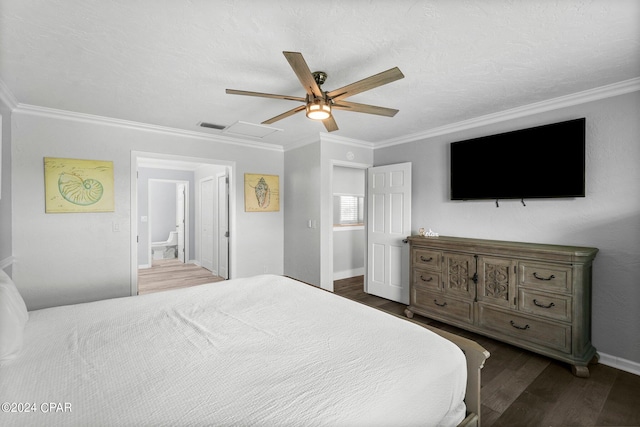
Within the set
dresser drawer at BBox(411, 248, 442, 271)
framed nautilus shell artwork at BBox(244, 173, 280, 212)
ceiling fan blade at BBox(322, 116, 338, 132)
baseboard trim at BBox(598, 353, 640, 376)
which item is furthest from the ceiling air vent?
baseboard trim at BBox(598, 353, 640, 376)

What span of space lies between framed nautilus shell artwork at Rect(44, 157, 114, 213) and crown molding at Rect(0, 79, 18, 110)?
54cm

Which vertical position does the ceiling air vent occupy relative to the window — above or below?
above

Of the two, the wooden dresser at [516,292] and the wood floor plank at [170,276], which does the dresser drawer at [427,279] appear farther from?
the wood floor plank at [170,276]

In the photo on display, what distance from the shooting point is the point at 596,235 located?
2.57 meters

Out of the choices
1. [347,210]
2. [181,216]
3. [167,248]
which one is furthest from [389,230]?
[167,248]

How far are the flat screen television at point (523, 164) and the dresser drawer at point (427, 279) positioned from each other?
0.99 m

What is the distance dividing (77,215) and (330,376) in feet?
11.6

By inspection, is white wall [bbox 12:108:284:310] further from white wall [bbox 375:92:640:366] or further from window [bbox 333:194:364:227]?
white wall [bbox 375:92:640:366]

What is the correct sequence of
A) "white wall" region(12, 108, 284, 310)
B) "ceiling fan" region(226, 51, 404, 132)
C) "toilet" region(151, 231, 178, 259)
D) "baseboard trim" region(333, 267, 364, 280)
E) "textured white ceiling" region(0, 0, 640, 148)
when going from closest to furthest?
"textured white ceiling" region(0, 0, 640, 148) < "ceiling fan" region(226, 51, 404, 132) < "white wall" region(12, 108, 284, 310) < "baseboard trim" region(333, 267, 364, 280) < "toilet" region(151, 231, 178, 259)

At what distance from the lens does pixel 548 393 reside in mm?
2133

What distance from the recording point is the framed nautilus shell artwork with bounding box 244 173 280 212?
4428 millimetres

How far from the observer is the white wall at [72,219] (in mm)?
2939

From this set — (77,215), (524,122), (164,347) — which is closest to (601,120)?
(524,122)

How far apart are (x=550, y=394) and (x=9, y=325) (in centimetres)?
332
